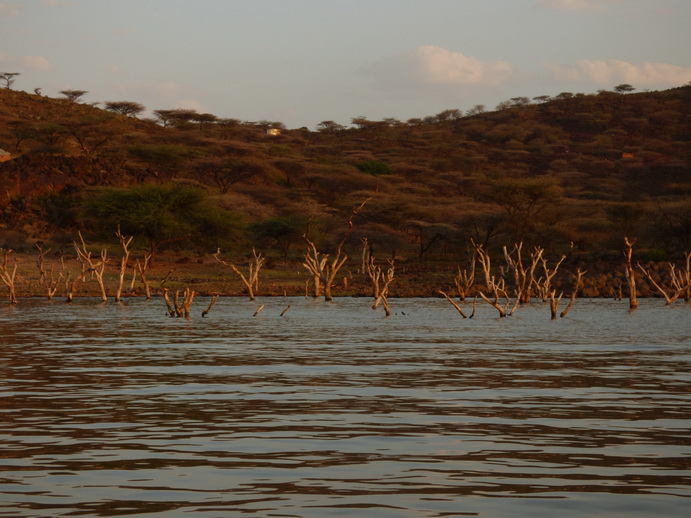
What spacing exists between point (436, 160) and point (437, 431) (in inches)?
4681

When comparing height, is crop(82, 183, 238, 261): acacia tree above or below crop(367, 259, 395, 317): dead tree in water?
above

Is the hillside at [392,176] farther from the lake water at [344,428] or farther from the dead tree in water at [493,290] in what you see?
the lake water at [344,428]

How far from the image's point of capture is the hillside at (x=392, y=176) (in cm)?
7919

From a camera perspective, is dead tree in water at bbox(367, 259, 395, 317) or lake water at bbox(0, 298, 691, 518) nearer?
lake water at bbox(0, 298, 691, 518)

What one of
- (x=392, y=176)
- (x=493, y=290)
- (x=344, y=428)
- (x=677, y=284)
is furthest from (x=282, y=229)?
(x=344, y=428)

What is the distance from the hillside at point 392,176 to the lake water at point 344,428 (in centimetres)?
4566

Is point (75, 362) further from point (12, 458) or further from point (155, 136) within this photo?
point (155, 136)

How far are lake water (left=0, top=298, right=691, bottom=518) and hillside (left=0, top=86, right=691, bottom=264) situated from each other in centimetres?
4566

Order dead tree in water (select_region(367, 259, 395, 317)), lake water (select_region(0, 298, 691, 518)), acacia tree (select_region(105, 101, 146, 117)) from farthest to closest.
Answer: acacia tree (select_region(105, 101, 146, 117))
dead tree in water (select_region(367, 259, 395, 317))
lake water (select_region(0, 298, 691, 518))

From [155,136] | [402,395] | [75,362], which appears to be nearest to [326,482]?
[402,395]

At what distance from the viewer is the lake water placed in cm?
873

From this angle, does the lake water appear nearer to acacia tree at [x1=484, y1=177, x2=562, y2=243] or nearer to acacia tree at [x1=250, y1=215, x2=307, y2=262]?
acacia tree at [x1=250, y1=215, x2=307, y2=262]

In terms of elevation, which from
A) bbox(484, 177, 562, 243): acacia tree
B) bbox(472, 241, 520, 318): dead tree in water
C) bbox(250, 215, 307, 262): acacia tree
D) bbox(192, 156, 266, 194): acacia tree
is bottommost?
bbox(472, 241, 520, 318): dead tree in water

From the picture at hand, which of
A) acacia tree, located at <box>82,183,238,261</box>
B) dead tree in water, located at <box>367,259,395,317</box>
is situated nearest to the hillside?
acacia tree, located at <box>82,183,238,261</box>
